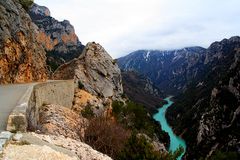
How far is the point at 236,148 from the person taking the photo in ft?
236

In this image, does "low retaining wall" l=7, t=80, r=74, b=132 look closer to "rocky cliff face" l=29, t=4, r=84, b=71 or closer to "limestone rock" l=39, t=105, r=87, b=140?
"limestone rock" l=39, t=105, r=87, b=140

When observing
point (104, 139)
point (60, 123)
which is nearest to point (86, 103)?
point (104, 139)

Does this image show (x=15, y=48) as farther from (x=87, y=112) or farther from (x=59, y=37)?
(x=59, y=37)

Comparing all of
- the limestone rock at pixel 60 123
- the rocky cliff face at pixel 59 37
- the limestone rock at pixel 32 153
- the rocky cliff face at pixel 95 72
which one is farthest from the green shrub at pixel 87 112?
the rocky cliff face at pixel 59 37

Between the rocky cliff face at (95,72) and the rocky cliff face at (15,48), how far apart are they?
12850mm

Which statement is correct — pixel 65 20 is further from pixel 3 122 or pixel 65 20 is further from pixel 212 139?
pixel 3 122

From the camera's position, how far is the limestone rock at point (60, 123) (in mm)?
20609

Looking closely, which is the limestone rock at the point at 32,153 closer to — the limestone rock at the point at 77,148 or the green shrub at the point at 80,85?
the limestone rock at the point at 77,148

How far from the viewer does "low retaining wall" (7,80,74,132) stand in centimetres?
1214

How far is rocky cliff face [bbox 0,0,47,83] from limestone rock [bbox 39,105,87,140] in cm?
452

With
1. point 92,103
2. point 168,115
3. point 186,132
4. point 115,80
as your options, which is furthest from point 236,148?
point 168,115

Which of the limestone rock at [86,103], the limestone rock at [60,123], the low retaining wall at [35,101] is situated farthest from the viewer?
the limestone rock at [86,103]

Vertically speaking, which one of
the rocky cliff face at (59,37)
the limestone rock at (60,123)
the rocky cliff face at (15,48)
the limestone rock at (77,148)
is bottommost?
the limestone rock at (60,123)

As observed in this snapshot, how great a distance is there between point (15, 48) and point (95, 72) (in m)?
23.7
